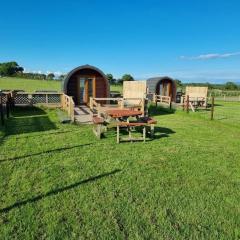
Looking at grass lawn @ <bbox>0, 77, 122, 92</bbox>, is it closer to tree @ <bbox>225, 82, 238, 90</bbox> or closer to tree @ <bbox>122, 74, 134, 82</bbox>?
tree @ <bbox>122, 74, 134, 82</bbox>

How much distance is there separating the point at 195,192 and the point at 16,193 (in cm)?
306

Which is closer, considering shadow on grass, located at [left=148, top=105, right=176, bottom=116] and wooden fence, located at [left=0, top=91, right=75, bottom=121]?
wooden fence, located at [left=0, top=91, right=75, bottom=121]

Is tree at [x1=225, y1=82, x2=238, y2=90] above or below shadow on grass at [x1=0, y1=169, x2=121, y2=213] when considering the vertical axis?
above

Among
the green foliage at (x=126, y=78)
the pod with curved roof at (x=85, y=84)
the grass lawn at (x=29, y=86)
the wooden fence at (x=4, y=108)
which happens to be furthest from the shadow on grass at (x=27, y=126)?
the green foliage at (x=126, y=78)

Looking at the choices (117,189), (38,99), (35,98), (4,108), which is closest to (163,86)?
→ (38,99)

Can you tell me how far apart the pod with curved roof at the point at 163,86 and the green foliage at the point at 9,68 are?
89461 mm

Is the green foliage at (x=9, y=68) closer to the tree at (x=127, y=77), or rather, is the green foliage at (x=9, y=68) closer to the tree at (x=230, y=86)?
the tree at (x=127, y=77)

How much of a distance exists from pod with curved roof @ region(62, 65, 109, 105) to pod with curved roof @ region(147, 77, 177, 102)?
751 cm

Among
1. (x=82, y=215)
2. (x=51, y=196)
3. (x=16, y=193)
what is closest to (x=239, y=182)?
(x=82, y=215)

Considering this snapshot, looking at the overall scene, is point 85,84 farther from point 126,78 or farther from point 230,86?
point 126,78

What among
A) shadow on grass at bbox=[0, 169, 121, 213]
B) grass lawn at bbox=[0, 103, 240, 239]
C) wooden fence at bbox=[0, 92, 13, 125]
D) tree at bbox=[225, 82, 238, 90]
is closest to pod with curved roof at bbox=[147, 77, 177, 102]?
wooden fence at bbox=[0, 92, 13, 125]

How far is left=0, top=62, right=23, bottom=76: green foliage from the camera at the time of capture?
336 ft

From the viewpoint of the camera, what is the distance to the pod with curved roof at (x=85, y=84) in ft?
53.8

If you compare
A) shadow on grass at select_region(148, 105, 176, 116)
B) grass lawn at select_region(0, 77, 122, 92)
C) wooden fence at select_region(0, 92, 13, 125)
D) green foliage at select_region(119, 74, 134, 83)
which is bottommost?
shadow on grass at select_region(148, 105, 176, 116)
